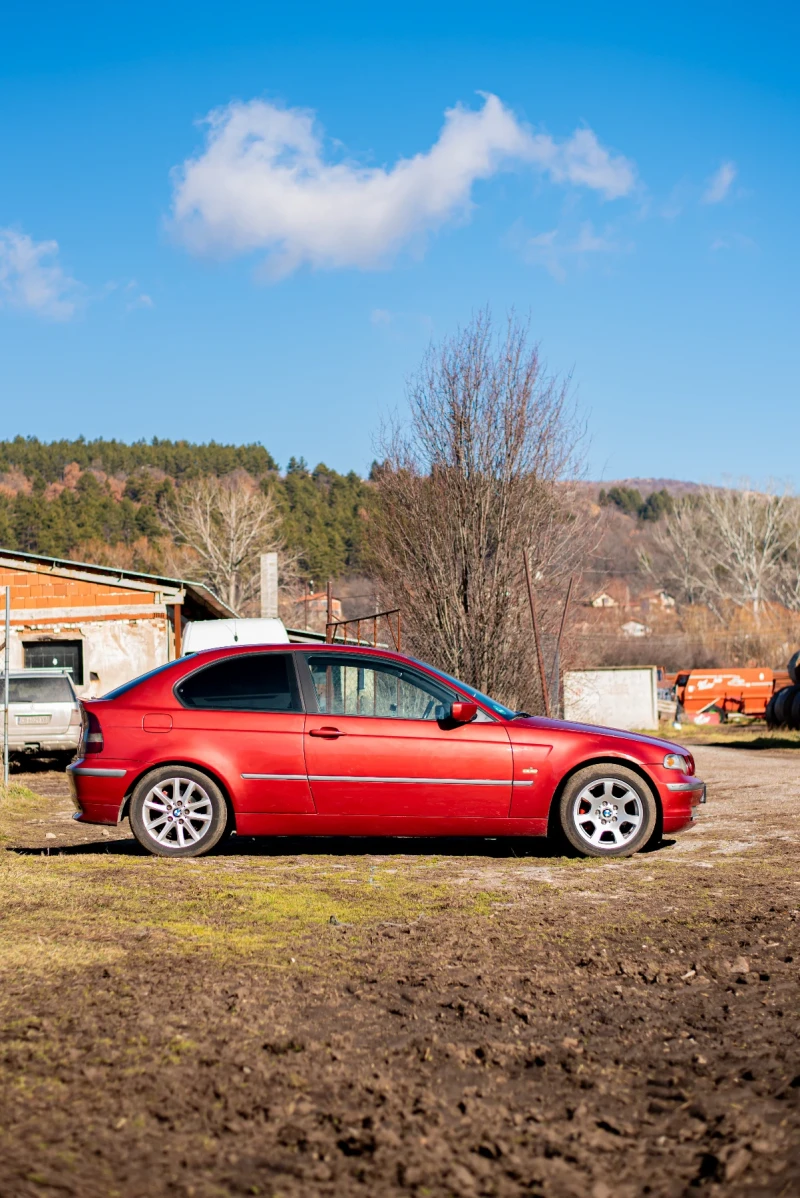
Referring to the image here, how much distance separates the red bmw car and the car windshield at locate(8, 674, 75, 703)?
10254mm

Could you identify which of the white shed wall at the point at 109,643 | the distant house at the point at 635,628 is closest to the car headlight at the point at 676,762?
the white shed wall at the point at 109,643

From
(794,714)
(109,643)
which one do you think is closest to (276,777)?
(109,643)

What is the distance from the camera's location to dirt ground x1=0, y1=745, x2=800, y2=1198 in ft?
9.21

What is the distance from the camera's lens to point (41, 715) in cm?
1789

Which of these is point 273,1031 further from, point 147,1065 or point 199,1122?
point 199,1122

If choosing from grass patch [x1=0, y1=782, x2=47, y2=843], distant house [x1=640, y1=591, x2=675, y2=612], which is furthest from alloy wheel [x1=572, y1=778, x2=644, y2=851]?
distant house [x1=640, y1=591, x2=675, y2=612]

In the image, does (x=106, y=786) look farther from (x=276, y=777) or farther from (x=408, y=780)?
(x=408, y=780)

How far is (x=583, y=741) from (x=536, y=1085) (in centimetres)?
498

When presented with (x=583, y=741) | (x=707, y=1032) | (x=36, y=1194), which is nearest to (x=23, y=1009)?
(x=36, y=1194)

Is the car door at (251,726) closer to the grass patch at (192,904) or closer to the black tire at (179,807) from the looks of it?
A: the black tire at (179,807)

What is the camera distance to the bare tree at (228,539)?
73.6 meters

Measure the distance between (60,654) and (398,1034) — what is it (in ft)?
68.4

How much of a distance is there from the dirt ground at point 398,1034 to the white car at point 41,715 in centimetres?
1105

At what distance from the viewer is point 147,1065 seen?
3.48 metres
